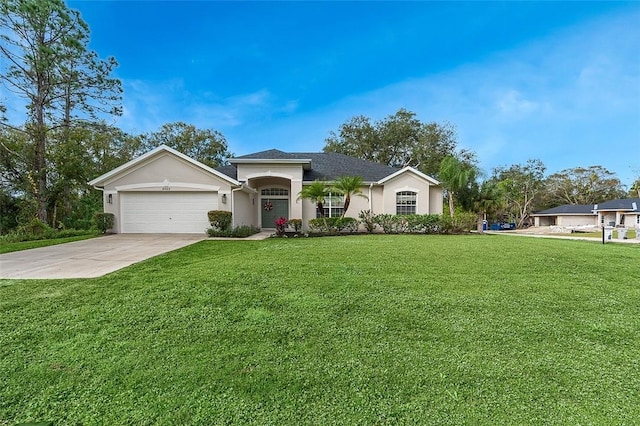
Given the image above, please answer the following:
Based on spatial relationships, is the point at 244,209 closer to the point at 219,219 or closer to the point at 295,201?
the point at 219,219

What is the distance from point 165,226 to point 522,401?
15.7 meters

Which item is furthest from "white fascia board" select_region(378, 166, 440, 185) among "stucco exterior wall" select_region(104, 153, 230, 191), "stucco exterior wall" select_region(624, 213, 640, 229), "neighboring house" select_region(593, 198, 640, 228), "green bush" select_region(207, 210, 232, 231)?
"stucco exterior wall" select_region(624, 213, 640, 229)

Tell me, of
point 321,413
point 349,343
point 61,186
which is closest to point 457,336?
point 349,343

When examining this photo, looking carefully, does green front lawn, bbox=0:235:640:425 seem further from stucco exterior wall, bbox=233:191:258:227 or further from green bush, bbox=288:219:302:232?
green bush, bbox=288:219:302:232

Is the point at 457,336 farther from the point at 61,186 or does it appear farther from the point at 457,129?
the point at 457,129

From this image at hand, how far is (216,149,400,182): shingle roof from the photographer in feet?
58.4

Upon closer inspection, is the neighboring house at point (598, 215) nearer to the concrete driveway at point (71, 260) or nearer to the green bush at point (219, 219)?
the green bush at point (219, 219)

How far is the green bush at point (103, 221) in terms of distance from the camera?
46.3ft

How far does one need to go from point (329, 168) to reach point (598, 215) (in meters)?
38.4

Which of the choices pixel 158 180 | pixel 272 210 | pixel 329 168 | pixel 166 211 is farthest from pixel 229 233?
pixel 329 168

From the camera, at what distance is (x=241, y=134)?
26906 millimetres

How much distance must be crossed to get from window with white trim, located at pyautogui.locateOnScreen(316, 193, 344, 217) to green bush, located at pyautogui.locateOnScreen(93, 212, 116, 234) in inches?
431

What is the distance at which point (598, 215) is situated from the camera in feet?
120

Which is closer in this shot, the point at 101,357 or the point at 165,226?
the point at 101,357
